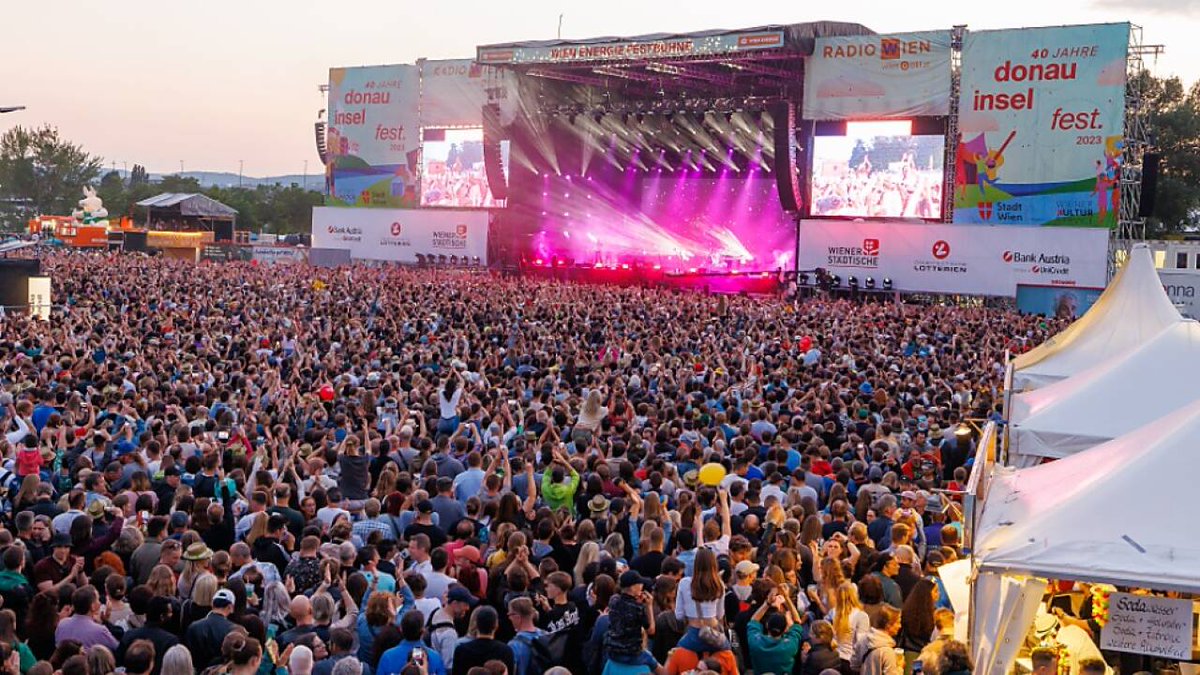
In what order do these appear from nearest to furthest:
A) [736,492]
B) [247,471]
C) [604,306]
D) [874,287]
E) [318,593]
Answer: [318,593], [736,492], [247,471], [604,306], [874,287]

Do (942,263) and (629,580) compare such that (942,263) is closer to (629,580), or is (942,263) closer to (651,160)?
(651,160)

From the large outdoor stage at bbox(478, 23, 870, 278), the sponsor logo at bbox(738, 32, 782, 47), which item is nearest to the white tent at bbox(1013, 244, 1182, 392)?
the sponsor logo at bbox(738, 32, 782, 47)

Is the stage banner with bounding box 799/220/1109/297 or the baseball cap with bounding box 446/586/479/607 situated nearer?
the baseball cap with bounding box 446/586/479/607

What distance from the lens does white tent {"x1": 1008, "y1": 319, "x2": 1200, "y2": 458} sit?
10.0 meters

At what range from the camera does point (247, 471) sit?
9.71 meters

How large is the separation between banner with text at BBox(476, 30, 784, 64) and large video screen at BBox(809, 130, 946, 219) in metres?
3.93

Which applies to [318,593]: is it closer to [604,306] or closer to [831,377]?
[831,377]

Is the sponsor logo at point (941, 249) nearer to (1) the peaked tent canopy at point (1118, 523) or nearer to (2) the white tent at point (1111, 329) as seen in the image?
(2) the white tent at point (1111, 329)

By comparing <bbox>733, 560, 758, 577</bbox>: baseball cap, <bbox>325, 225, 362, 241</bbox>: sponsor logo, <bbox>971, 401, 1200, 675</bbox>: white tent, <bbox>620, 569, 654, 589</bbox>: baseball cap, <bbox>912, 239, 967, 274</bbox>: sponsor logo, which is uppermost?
<bbox>325, 225, 362, 241</bbox>: sponsor logo

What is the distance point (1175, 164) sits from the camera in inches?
2126

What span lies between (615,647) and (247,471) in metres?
4.96

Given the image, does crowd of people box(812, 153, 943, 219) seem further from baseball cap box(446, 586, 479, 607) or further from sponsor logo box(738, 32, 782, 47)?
baseball cap box(446, 586, 479, 607)

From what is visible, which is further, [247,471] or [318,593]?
[247,471]

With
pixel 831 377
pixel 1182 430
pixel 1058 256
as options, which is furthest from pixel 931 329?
pixel 1182 430
